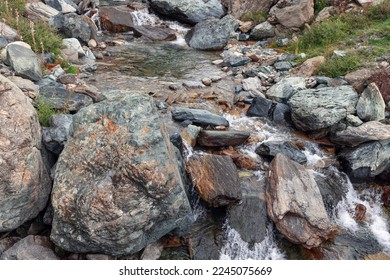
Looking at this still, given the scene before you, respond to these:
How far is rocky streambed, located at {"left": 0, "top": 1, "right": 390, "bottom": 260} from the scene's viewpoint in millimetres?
5000

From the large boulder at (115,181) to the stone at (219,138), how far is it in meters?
2.80

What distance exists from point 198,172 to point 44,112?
12.0ft

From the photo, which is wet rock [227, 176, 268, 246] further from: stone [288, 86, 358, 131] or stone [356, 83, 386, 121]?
stone [356, 83, 386, 121]

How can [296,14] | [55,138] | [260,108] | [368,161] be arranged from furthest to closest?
[296,14]
[260,108]
[368,161]
[55,138]

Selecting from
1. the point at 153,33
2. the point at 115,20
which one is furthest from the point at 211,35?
the point at 115,20

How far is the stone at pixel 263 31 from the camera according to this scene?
16.8m

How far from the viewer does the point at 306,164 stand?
26.2ft

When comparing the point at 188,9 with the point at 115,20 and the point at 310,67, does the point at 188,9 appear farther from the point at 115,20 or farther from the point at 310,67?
the point at 310,67

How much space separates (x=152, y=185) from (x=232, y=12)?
17.5 meters

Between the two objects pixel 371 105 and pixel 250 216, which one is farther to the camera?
pixel 371 105

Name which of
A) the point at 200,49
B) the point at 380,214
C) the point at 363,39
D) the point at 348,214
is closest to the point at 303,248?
the point at 348,214

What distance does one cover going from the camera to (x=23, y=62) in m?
9.12
